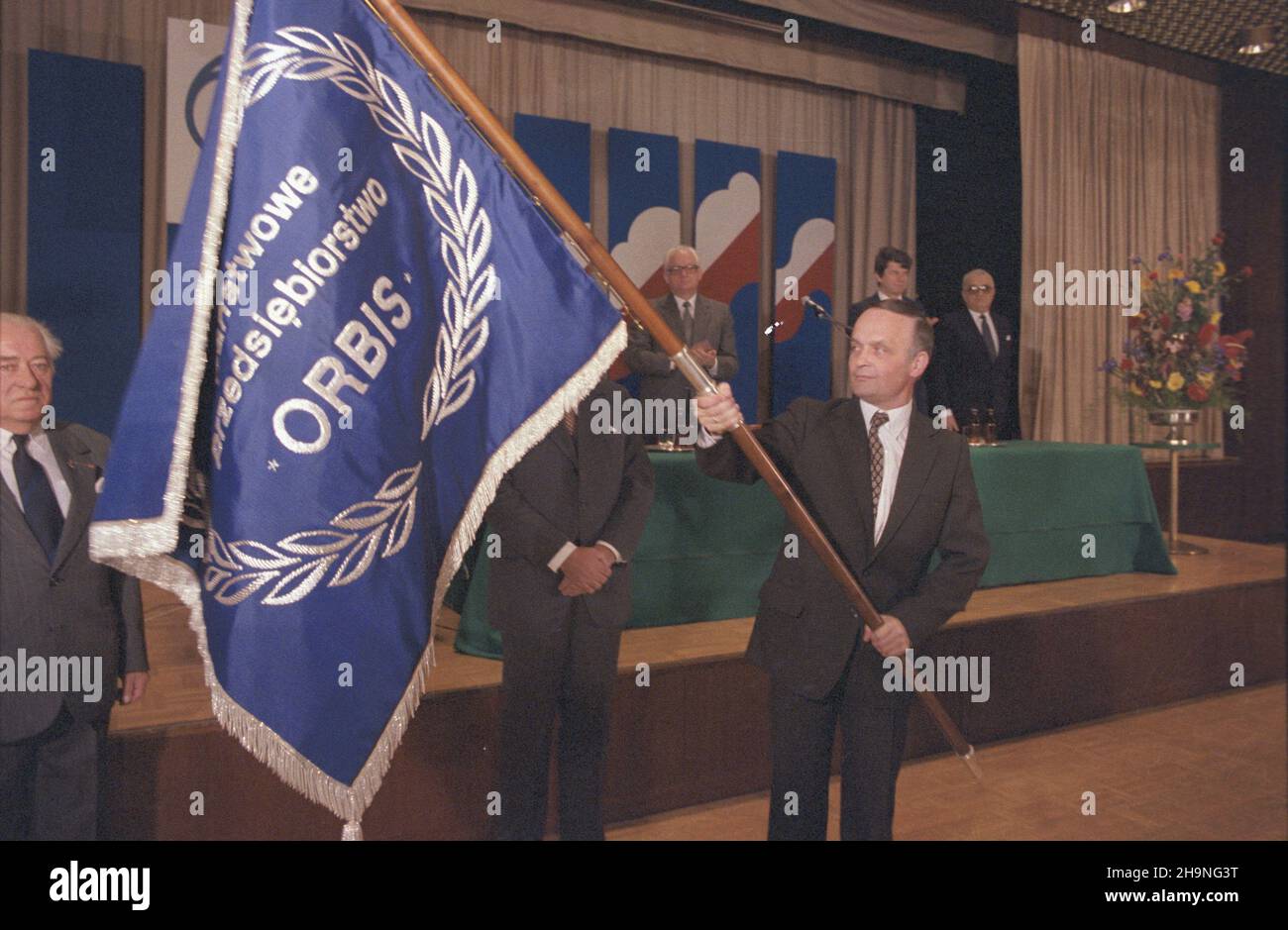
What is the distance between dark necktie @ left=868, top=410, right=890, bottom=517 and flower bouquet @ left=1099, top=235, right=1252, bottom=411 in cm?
370

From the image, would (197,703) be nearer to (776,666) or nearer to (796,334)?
(776,666)

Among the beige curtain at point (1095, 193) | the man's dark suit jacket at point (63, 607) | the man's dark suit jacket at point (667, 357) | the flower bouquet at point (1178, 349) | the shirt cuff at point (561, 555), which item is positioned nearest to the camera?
the man's dark suit jacket at point (63, 607)

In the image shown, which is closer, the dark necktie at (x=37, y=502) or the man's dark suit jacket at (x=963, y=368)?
the dark necktie at (x=37, y=502)

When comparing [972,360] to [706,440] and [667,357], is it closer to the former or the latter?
[667,357]

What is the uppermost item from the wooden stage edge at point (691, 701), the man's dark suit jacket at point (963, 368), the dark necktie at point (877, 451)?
the man's dark suit jacket at point (963, 368)

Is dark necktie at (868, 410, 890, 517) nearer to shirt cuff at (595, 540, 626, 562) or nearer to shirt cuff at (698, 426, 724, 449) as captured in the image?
shirt cuff at (698, 426, 724, 449)

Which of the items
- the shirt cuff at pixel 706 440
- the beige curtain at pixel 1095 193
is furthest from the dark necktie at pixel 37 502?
the beige curtain at pixel 1095 193

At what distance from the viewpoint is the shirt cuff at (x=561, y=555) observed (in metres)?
2.48

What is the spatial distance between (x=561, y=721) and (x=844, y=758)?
0.71 meters

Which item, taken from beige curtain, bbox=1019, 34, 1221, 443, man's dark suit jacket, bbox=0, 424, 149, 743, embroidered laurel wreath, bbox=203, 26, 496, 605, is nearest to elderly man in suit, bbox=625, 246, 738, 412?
man's dark suit jacket, bbox=0, 424, 149, 743

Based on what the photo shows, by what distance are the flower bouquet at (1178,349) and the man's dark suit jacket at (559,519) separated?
12.5 ft

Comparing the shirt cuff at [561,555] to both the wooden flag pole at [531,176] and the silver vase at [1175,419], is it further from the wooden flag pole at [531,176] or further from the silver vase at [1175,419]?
the silver vase at [1175,419]

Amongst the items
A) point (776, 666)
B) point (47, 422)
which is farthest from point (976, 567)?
point (47, 422)
